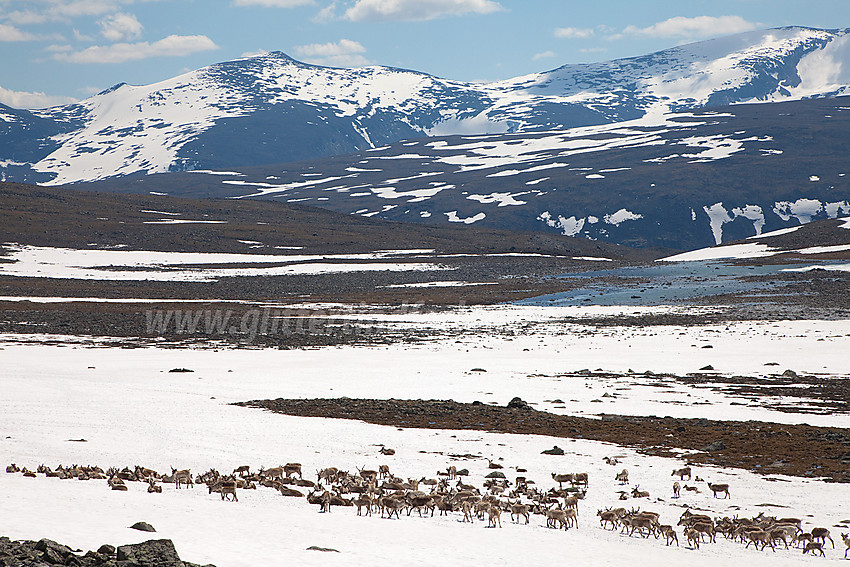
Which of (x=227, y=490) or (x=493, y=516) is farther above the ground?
(x=227, y=490)

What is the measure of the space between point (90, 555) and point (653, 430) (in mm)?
16192

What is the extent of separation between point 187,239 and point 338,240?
2399cm

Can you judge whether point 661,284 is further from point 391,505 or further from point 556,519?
point 391,505

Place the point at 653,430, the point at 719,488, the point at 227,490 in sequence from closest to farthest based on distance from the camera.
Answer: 1. the point at 227,490
2. the point at 719,488
3. the point at 653,430

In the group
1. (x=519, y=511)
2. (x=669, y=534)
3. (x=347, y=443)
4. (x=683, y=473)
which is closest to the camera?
(x=669, y=534)

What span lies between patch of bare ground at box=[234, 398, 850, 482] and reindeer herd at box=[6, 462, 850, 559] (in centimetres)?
269

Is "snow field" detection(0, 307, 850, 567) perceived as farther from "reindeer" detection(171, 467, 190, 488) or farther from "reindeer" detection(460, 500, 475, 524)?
"reindeer" detection(171, 467, 190, 488)

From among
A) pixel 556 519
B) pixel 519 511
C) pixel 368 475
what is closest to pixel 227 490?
pixel 368 475

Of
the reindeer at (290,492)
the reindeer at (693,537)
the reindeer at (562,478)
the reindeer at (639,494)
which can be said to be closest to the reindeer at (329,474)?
the reindeer at (290,492)

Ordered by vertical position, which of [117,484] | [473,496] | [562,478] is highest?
[117,484]

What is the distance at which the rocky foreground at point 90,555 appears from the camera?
892 cm

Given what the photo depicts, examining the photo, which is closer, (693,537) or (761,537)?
(761,537)

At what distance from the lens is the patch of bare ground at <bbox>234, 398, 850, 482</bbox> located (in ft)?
59.5

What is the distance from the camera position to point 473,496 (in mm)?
14055
